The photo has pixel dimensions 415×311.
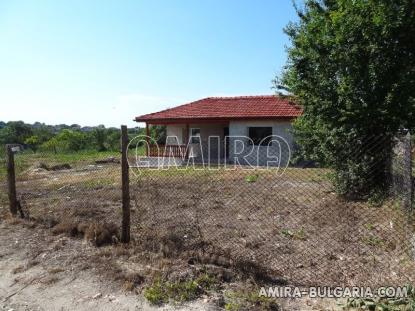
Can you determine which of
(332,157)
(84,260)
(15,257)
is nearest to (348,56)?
(332,157)

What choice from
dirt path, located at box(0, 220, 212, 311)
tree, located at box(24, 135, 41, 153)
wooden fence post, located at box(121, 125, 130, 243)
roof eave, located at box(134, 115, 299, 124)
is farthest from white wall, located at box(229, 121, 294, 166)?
tree, located at box(24, 135, 41, 153)

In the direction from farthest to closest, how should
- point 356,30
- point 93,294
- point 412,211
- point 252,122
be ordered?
1. point 252,122
2. point 356,30
3. point 412,211
4. point 93,294

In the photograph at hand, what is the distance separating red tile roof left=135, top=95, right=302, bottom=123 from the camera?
1845 cm

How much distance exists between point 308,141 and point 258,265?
5.36 m

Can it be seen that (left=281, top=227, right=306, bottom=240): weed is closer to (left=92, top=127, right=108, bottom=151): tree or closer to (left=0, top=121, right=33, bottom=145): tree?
(left=92, top=127, right=108, bottom=151): tree

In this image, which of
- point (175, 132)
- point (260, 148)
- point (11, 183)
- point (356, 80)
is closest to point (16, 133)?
point (175, 132)

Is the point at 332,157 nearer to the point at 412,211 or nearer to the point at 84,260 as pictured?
the point at 412,211

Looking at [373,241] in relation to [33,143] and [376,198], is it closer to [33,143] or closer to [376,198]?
[376,198]

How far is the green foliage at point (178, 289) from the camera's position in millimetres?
3580

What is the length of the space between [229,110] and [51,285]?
55.3 ft

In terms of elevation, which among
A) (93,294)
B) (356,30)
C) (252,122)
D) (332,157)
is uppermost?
(356,30)

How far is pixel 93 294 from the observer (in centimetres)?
375

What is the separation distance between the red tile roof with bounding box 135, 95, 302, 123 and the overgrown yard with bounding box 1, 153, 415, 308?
387 inches

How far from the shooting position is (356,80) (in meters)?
7.67
